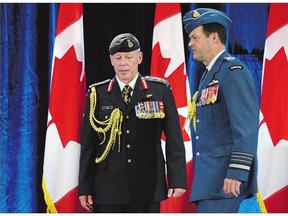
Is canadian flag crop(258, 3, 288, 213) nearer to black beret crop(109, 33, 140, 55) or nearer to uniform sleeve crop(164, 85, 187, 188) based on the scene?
uniform sleeve crop(164, 85, 187, 188)

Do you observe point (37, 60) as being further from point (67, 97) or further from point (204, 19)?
point (204, 19)

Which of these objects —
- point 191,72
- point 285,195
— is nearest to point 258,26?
point 191,72

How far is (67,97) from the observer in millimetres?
→ 3645

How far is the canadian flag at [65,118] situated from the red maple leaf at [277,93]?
46.2 inches

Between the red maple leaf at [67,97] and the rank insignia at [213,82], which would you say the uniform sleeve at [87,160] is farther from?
the red maple leaf at [67,97]

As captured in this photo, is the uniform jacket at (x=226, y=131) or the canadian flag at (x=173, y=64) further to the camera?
the canadian flag at (x=173, y=64)

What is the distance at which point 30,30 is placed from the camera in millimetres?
3707

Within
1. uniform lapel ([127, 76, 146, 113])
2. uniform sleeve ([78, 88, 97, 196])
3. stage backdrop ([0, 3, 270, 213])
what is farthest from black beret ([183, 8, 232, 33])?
stage backdrop ([0, 3, 270, 213])

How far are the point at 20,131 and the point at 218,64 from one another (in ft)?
5.55

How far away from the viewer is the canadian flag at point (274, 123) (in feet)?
11.7

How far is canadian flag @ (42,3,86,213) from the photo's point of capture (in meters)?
3.60

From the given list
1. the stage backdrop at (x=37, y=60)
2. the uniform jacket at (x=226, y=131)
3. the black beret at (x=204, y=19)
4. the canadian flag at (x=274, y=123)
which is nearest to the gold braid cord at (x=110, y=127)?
the uniform jacket at (x=226, y=131)

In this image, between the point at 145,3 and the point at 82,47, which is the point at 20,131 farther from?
the point at 145,3

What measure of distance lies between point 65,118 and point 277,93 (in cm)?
134
